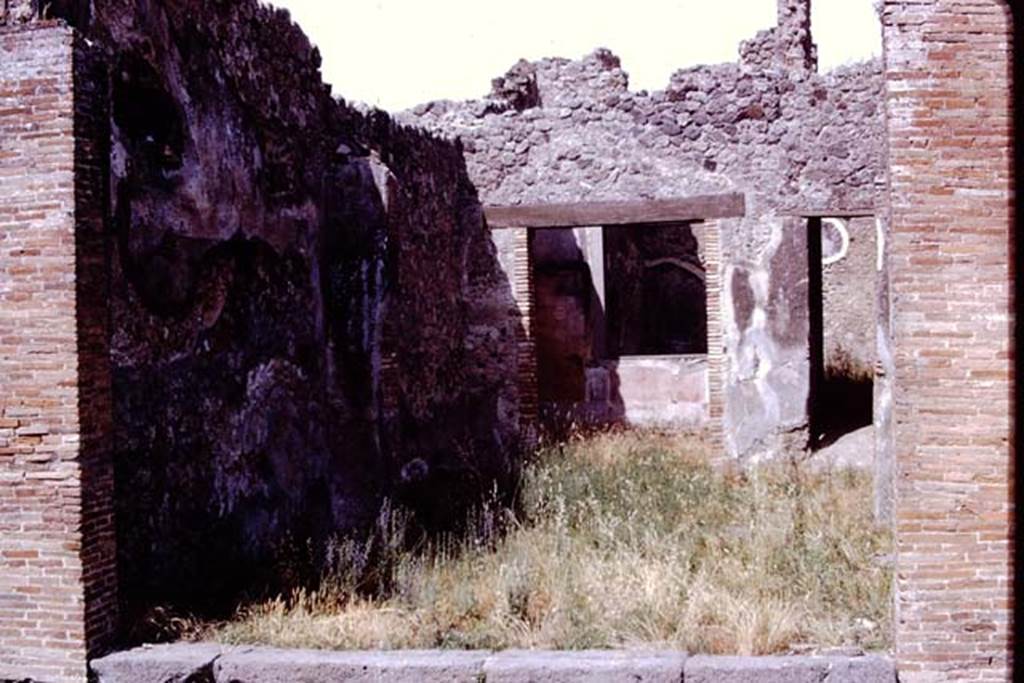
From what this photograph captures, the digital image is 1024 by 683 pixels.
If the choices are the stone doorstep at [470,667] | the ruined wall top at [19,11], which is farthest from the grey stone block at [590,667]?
the ruined wall top at [19,11]

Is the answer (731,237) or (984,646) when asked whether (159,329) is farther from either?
(731,237)

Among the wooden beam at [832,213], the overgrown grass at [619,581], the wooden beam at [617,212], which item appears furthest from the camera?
the wooden beam at [617,212]

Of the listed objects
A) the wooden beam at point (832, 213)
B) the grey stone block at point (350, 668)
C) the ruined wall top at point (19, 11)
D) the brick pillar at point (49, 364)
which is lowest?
the grey stone block at point (350, 668)

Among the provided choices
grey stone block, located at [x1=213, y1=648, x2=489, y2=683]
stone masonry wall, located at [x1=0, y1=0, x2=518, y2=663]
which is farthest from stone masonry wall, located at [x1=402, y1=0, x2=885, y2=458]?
grey stone block, located at [x1=213, y1=648, x2=489, y2=683]

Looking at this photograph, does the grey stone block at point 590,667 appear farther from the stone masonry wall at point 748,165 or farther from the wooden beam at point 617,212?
the wooden beam at point 617,212

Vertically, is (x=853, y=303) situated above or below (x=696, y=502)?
above

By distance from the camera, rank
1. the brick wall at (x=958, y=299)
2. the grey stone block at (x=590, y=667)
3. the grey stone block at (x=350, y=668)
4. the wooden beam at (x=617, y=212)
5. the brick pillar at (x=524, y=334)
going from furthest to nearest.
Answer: the brick pillar at (x=524, y=334)
the wooden beam at (x=617, y=212)
the grey stone block at (x=350, y=668)
the grey stone block at (x=590, y=667)
the brick wall at (x=958, y=299)

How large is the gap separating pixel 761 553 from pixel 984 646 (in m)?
1.91

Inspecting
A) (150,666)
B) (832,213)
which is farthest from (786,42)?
(150,666)

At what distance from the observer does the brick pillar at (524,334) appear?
1114 cm

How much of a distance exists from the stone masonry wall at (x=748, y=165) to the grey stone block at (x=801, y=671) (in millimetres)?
5520

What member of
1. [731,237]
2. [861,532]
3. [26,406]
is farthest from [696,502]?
[26,406]

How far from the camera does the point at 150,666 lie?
17.5ft

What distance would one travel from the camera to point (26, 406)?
5375mm
